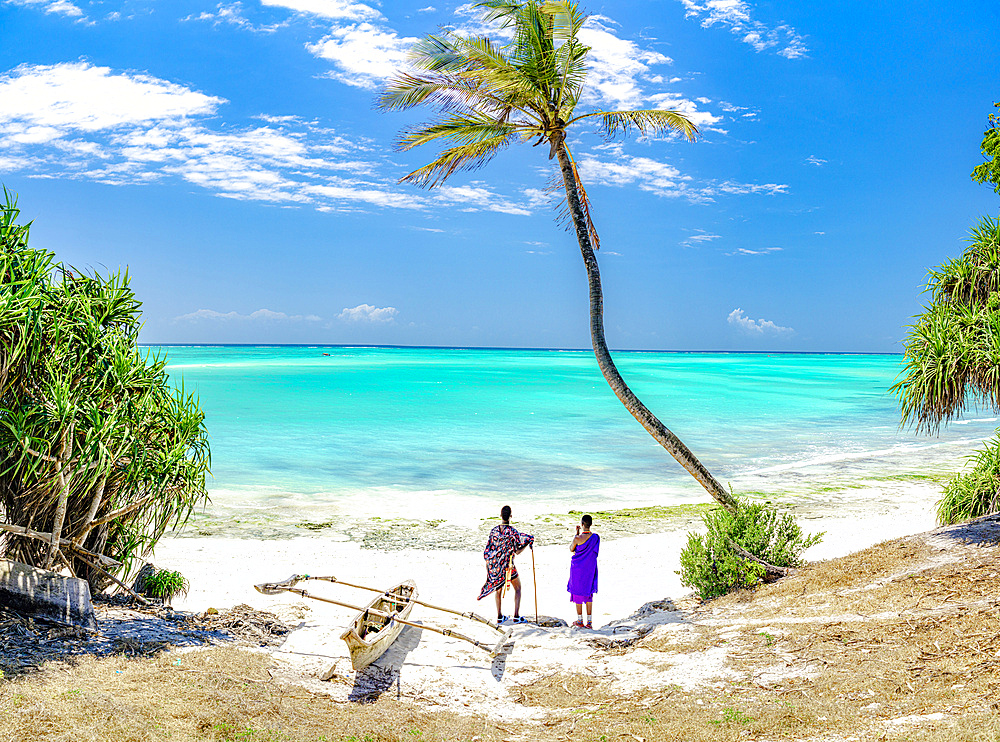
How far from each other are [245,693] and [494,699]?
7.94ft

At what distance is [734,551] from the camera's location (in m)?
9.70

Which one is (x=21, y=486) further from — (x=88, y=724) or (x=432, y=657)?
(x=432, y=657)

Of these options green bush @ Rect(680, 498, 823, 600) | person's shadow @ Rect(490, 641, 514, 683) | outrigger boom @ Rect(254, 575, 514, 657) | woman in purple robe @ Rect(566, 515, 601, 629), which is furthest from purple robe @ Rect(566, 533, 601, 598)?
green bush @ Rect(680, 498, 823, 600)

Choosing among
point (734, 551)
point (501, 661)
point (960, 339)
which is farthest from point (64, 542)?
point (960, 339)

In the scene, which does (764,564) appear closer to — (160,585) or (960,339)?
(960,339)

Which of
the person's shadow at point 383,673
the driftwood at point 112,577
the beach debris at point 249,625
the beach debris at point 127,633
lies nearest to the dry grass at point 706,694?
the person's shadow at point 383,673

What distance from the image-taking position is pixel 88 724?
4840 millimetres

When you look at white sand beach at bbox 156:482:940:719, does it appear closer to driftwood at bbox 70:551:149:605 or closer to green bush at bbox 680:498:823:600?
green bush at bbox 680:498:823:600

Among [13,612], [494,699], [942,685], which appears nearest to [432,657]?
[494,699]

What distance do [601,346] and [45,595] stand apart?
8002mm

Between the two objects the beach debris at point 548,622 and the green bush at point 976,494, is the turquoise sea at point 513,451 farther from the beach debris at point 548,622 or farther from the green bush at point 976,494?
the green bush at point 976,494

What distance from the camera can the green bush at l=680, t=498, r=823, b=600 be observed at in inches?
379

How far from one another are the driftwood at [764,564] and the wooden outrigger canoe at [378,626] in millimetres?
4706

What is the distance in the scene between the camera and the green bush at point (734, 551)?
9.63 metres
